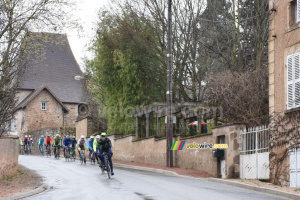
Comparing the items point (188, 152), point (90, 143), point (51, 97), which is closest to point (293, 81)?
point (188, 152)

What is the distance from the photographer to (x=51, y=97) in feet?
209

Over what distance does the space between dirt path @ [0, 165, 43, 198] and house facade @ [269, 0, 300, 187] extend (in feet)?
26.7

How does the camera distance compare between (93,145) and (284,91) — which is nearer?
(284,91)

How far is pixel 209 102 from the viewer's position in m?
25.9

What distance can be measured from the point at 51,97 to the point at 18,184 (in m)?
46.2

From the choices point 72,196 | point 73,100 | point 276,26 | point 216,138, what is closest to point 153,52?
point 216,138

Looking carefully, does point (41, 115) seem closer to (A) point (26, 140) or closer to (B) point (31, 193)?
(A) point (26, 140)

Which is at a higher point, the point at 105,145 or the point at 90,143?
the point at 105,145

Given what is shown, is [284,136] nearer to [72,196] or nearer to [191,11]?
[72,196]

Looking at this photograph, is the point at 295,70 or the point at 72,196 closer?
the point at 72,196

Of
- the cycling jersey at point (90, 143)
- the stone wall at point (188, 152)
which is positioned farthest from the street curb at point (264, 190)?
the cycling jersey at point (90, 143)

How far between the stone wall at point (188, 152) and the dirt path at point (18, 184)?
749cm

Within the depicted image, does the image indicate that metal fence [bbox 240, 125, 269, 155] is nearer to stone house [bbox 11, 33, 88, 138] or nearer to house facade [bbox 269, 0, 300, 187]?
house facade [bbox 269, 0, 300, 187]

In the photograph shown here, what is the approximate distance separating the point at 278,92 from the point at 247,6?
13.2 meters
